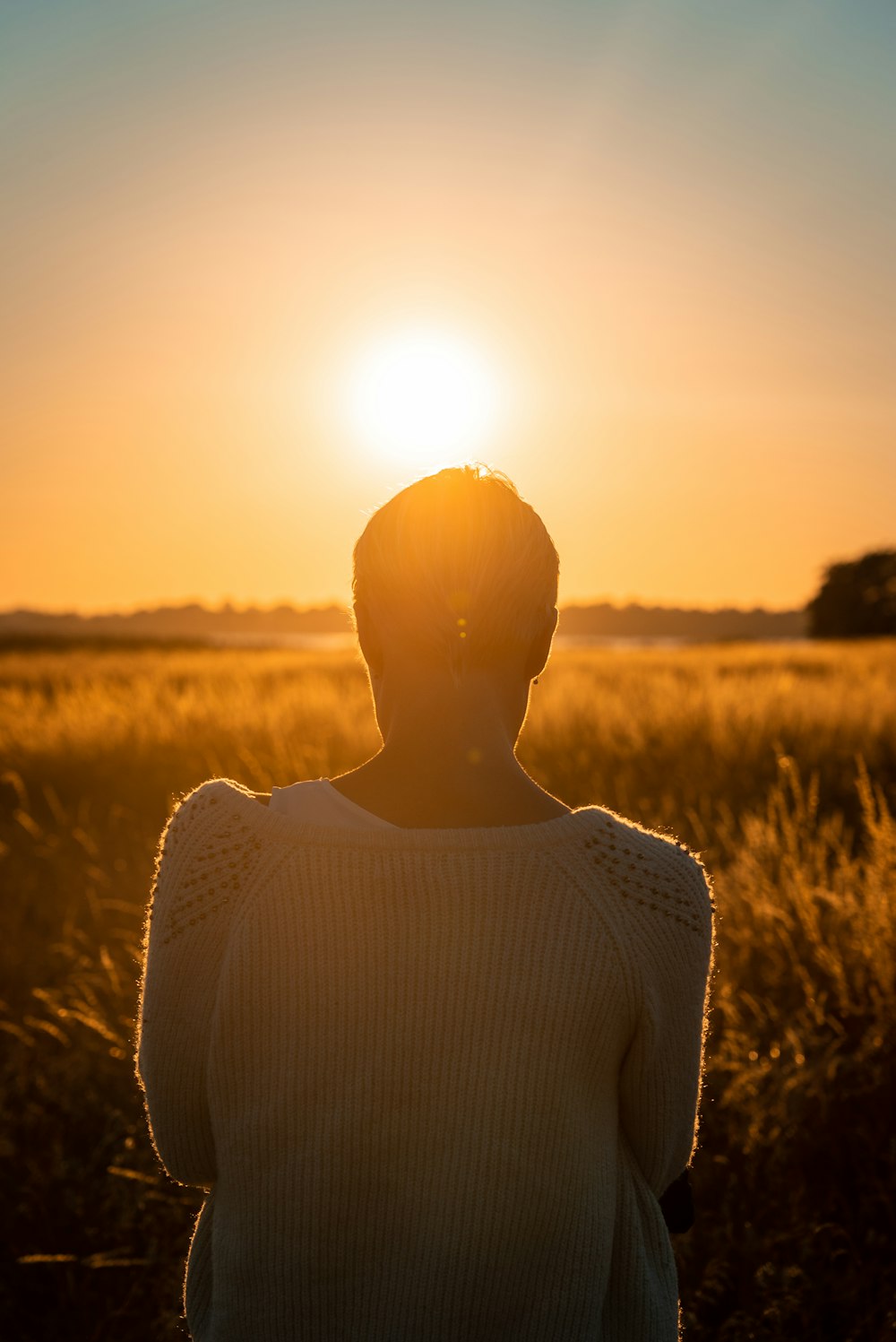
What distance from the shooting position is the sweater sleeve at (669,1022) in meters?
1.16

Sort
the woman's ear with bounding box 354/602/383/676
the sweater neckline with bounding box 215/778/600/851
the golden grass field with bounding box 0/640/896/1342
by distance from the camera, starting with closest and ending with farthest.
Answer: the sweater neckline with bounding box 215/778/600/851 → the woman's ear with bounding box 354/602/383/676 → the golden grass field with bounding box 0/640/896/1342

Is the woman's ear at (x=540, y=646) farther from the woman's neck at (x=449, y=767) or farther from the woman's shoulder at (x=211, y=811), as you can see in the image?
the woman's shoulder at (x=211, y=811)

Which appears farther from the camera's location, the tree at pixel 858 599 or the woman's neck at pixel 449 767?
the tree at pixel 858 599

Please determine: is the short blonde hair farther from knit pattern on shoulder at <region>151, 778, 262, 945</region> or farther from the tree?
the tree

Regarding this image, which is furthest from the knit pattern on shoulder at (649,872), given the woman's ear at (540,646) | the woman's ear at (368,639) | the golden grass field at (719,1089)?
the golden grass field at (719,1089)

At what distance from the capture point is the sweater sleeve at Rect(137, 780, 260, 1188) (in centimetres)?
114

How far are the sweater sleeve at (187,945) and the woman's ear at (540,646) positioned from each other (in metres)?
0.43

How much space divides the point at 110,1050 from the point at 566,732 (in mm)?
6123

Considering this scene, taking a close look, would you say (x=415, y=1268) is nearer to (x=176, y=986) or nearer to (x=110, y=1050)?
(x=176, y=986)

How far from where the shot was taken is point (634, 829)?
3.90 feet

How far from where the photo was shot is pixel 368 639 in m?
1.29

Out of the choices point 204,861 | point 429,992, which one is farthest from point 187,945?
point 429,992

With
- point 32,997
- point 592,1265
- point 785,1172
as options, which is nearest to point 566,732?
point 32,997

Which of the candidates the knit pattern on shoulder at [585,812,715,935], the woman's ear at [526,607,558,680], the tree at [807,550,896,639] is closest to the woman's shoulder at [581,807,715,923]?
the knit pattern on shoulder at [585,812,715,935]
